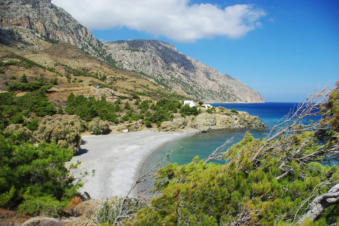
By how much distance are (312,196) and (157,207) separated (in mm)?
2948

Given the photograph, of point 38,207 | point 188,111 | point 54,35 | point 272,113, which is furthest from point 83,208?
point 54,35

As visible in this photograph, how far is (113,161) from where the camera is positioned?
16.3m

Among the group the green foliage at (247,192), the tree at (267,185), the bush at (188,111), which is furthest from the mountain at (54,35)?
the tree at (267,185)

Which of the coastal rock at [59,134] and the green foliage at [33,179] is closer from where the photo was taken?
the green foliage at [33,179]

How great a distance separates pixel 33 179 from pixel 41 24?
128255 millimetres

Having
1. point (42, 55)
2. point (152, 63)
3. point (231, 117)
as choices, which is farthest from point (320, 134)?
point (152, 63)

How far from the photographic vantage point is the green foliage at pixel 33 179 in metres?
5.62

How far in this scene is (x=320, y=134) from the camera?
3.98 metres

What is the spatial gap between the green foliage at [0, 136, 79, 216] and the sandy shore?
1.63m

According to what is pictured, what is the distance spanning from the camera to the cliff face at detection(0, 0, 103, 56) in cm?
8670

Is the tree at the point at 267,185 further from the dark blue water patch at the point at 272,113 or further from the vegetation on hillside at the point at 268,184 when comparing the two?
the dark blue water patch at the point at 272,113

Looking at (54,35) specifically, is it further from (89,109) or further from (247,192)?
(247,192)

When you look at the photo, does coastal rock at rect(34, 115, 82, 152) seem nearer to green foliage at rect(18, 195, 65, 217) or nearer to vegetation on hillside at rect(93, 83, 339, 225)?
green foliage at rect(18, 195, 65, 217)

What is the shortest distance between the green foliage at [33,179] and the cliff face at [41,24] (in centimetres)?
9882
